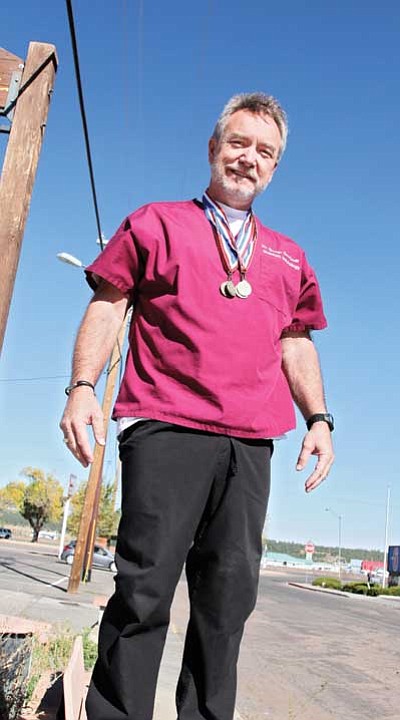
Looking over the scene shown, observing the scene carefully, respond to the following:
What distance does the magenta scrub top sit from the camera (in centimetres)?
211

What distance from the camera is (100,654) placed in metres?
1.96

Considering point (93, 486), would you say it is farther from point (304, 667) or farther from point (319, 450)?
point (319, 450)

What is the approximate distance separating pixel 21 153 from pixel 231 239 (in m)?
2.66

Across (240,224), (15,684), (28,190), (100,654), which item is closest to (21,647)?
(15,684)

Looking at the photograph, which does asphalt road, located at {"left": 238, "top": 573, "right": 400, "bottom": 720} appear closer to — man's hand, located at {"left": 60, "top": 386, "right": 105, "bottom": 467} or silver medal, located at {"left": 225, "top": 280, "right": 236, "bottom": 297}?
man's hand, located at {"left": 60, "top": 386, "right": 105, "bottom": 467}

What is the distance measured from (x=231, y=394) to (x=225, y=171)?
2.51 feet

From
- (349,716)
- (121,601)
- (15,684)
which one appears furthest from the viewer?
(349,716)

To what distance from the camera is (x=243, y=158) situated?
243cm

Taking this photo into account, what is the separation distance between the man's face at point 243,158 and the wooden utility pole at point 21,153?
7.17ft

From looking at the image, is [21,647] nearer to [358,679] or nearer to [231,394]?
[231,394]

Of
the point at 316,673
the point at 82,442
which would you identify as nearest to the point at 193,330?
the point at 82,442

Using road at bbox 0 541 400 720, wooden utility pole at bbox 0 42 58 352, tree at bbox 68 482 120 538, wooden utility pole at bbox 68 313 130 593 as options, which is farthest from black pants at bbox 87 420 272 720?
tree at bbox 68 482 120 538

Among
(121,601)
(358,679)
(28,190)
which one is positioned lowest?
(358,679)

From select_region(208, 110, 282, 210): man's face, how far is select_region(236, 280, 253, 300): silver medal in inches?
13.4
